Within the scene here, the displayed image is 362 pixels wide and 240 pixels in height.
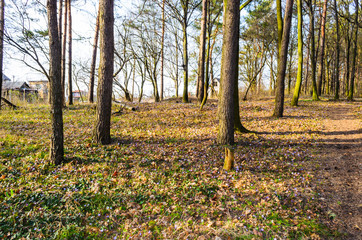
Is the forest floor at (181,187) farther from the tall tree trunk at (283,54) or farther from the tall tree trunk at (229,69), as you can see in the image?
the tall tree trunk at (283,54)

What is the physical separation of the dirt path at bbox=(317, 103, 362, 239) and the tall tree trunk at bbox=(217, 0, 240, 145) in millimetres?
2562

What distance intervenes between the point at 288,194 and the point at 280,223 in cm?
96

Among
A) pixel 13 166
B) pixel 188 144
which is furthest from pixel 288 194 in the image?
pixel 13 166

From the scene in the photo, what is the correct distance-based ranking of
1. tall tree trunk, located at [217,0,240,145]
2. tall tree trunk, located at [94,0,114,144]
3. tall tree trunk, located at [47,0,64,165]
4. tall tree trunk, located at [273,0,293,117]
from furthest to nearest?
tall tree trunk, located at [273,0,293,117] < tall tree trunk, located at [94,0,114,144] < tall tree trunk, located at [217,0,240,145] < tall tree trunk, located at [47,0,64,165]

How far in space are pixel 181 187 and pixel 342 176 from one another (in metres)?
3.75

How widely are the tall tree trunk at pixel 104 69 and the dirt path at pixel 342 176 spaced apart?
593 cm

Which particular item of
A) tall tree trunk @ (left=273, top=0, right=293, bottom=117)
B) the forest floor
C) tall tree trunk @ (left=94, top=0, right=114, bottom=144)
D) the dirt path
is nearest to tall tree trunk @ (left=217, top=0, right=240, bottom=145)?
the forest floor

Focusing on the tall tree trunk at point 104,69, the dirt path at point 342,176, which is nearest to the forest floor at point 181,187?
the dirt path at point 342,176

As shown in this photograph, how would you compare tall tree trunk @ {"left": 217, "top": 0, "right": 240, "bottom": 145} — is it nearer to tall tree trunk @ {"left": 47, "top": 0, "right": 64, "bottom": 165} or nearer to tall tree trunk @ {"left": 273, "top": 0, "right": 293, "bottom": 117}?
tall tree trunk @ {"left": 47, "top": 0, "right": 64, "bottom": 165}

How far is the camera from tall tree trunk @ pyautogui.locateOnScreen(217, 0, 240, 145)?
5716mm

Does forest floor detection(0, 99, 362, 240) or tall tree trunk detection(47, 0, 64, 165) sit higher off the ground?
tall tree trunk detection(47, 0, 64, 165)

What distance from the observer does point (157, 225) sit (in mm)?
3244

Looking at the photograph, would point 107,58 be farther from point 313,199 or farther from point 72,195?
point 313,199

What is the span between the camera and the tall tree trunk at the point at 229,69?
5716 millimetres
